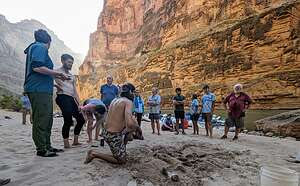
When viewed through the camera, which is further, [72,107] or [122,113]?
[72,107]

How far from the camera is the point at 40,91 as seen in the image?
4410mm

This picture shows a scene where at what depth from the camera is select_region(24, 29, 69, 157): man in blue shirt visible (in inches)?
171

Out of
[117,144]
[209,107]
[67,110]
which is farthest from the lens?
[209,107]

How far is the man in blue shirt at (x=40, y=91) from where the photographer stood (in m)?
4.35

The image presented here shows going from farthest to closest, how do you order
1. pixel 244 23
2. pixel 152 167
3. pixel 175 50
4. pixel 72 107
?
pixel 175 50, pixel 244 23, pixel 72 107, pixel 152 167

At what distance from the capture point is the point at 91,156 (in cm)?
408

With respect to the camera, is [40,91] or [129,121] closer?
[129,121]

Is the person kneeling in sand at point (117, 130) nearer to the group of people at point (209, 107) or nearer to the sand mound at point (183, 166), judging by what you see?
the sand mound at point (183, 166)

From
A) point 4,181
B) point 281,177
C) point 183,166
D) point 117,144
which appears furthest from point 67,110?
point 281,177

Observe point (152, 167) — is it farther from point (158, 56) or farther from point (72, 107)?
point (158, 56)

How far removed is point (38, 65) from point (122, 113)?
61.3 inches

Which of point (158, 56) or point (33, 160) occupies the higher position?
point (158, 56)

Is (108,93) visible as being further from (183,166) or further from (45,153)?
(183,166)

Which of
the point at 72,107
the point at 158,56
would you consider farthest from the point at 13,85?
the point at 72,107
